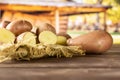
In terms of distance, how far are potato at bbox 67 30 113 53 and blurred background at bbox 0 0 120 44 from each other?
224cm

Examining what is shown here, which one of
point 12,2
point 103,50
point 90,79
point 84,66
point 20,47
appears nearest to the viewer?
point 90,79

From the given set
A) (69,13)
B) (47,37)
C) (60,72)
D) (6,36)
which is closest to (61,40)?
(47,37)

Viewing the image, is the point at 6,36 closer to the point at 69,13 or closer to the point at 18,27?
the point at 18,27

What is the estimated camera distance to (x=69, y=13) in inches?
128

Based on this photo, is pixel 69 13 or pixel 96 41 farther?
pixel 69 13

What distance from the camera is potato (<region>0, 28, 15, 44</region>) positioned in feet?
3.10

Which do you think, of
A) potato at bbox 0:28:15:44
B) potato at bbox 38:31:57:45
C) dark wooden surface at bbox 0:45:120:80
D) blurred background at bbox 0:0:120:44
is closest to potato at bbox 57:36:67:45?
potato at bbox 38:31:57:45

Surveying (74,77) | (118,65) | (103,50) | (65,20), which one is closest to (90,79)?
(74,77)

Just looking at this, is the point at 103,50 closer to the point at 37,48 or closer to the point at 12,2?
the point at 37,48

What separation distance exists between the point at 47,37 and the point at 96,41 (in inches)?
6.3

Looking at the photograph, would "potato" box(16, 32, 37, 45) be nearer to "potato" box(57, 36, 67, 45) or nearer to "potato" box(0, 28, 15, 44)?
"potato" box(0, 28, 15, 44)

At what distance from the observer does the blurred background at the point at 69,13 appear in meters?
3.22

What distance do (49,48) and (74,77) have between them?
261mm

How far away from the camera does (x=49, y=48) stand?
82 cm
